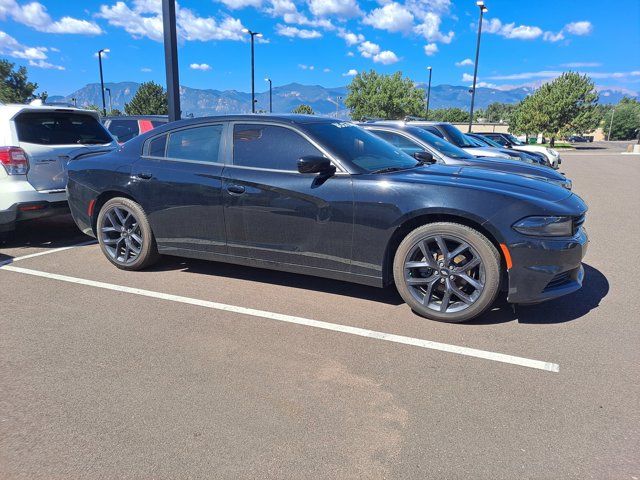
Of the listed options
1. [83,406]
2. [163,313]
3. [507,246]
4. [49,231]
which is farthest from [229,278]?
[49,231]

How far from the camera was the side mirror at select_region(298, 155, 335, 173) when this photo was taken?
12.8 ft

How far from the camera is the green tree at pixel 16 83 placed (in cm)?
4361

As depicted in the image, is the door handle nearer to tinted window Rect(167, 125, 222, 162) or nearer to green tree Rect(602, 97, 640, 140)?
tinted window Rect(167, 125, 222, 162)

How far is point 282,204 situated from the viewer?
4160 mm

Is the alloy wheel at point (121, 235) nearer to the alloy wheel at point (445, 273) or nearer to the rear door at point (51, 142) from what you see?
the rear door at point (51, 142)

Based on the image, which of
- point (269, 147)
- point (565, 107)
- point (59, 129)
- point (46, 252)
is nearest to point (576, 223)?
point (269, 147)

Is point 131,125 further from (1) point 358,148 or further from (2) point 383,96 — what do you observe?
(2) point 383,96

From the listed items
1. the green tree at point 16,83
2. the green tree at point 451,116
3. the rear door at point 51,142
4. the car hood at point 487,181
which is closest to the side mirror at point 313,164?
the car hood at point 487,181

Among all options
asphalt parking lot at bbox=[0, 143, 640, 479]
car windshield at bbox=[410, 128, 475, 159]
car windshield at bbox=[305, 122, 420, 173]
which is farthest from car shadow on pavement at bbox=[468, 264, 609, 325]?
car windshield at bbox=[410, 128, 475, 159]

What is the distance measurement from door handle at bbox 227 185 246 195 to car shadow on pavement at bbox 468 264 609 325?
7.39 feet

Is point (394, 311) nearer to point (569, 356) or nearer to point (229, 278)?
point (569, 356)

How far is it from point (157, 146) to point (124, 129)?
23.6 ft

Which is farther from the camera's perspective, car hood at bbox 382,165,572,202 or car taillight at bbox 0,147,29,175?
car taillight at bbox 0,147,29,175

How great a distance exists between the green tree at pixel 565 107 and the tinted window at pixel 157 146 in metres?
51.2
